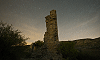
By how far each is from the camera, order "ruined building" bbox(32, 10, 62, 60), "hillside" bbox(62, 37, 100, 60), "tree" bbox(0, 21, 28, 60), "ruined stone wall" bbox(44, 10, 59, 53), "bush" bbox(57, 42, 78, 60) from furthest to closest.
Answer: "ruined stone wall" bbox(44, 10, 59, 53)
"bush" bbox(57, 42, 78, 60)
"ruined building" bbox(32, 10, 62, 60)
"hillside" bbox(62, 37, 100, 60)
"tree" bbox(0, 21, 28, 60)

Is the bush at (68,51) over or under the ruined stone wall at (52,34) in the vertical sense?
under

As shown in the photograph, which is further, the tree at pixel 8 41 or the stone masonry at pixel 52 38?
the stone masonry at pixel 52 38

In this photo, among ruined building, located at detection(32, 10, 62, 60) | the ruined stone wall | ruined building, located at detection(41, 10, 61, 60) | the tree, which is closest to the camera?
the tree

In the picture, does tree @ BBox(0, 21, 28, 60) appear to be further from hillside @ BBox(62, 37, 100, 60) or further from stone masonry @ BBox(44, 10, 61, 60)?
hillside @ BBox(62, 37, 100, 60)

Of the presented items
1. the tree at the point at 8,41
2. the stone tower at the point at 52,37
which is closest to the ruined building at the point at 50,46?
the stone tower at the point at 52,37

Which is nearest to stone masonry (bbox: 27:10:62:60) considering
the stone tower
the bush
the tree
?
the stone tower

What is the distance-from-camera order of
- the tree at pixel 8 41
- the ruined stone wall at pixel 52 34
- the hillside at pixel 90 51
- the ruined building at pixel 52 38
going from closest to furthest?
the tree at pixel 8 41 < the hillside at pixel 90 51 < the ruined building at pixel 52 38 < the ruined stone wall at pixel 52 34

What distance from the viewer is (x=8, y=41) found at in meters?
5.45

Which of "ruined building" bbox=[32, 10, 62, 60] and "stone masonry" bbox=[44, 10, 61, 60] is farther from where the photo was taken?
"stone masonry" bbox=[44, 10, 61, 60]

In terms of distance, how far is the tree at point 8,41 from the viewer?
514 cm

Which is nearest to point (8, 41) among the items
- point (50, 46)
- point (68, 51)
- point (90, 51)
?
point (50, 46)

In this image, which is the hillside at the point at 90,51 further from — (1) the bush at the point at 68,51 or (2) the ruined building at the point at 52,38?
(2) the ruined building at the point at 52,38

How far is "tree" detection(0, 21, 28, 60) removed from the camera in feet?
16.9

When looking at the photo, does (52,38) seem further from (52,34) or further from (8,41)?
(8,41)
